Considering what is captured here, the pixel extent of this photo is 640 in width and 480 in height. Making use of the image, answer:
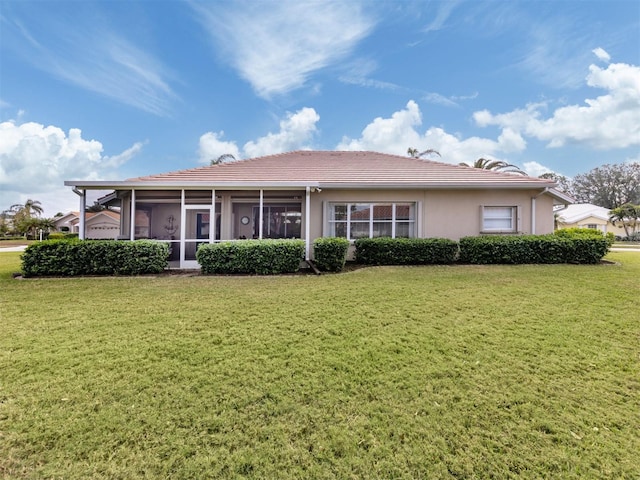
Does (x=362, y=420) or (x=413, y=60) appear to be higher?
(x=413, y=60)

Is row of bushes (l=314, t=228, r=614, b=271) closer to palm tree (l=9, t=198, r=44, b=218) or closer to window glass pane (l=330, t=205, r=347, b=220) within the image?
window glass pane (l=330, t=205, r=347, b=220)

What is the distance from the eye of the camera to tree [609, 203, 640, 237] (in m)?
38.1

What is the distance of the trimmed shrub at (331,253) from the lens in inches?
358

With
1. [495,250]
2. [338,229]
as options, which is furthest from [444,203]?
[338,229]

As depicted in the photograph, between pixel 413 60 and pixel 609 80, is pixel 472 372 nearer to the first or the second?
pixel 413 60

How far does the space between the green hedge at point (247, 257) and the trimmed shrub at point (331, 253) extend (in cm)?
81

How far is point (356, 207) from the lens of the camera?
464 inches

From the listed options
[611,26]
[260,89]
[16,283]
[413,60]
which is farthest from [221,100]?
[611,26]

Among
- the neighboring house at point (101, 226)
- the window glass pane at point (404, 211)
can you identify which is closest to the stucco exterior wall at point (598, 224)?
the window glass pane at point (404, 211)

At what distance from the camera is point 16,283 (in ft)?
25.5

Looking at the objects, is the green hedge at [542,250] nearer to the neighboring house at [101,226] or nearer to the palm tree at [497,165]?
the palm tree at [497,165]

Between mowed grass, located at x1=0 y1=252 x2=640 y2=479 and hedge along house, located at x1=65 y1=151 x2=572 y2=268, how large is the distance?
5.94m

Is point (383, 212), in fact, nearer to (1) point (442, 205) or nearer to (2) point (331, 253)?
(1) point (442, 205)

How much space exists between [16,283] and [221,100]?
1323 centimetres
